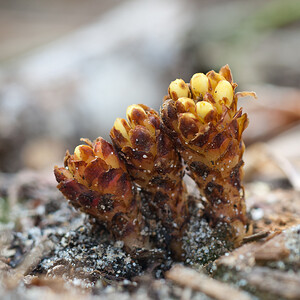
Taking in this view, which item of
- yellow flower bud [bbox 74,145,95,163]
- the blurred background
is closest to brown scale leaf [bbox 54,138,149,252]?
yellow flower bud [bbox 74,145,95,163]

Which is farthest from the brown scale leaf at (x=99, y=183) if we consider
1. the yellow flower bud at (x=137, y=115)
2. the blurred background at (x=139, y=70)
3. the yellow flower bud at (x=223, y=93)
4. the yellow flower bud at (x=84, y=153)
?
the blurred background at (x=139, y=70)

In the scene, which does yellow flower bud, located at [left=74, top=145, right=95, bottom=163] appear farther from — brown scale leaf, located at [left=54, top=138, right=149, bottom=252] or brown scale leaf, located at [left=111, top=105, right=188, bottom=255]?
brown scale leaf, located at [left=111, top=105, right=188, bottom=255]

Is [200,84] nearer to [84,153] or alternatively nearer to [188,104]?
[188,104]

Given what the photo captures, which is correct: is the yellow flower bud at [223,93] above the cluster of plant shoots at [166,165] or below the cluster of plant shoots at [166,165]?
above

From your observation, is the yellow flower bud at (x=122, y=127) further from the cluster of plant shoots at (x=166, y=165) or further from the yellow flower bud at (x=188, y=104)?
the yellow flower bud at (x=188, y=104)

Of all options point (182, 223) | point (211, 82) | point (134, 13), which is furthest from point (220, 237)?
point (134, 13)

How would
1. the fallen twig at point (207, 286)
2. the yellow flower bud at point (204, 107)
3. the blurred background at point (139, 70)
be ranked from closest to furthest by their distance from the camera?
the fallen twig at point (207, 286)
the yellow flower bud at point (204, 107)
the blurred background at point (139, 70)

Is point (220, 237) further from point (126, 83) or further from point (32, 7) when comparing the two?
point (32, 7)

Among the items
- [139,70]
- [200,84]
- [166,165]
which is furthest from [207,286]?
[139,70]
